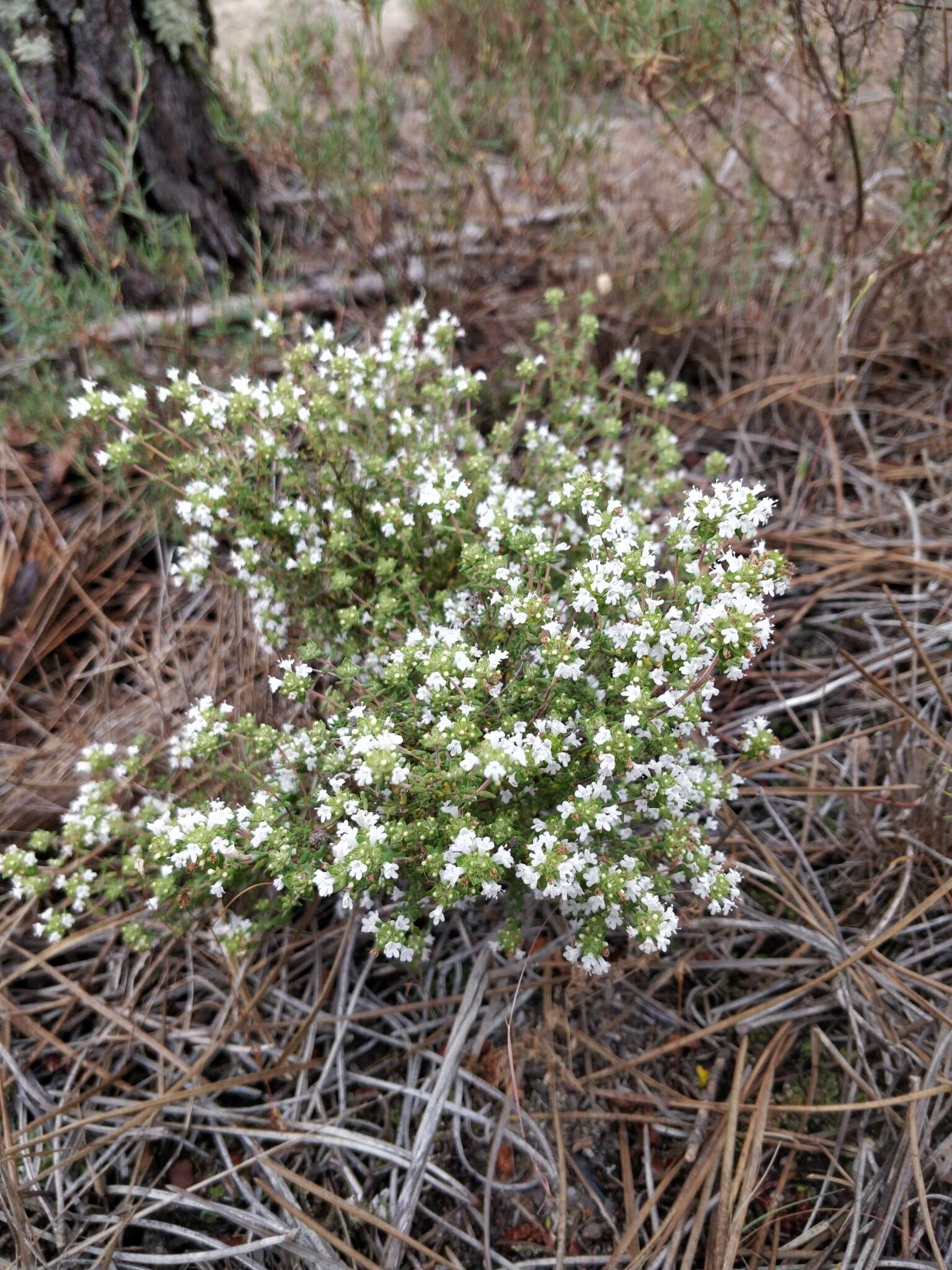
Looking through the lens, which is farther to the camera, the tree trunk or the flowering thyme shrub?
the tree trunk

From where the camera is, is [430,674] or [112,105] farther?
[112,105]

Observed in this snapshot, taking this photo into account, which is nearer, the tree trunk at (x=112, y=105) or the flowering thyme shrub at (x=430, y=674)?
the flowering thyme shrub at (x=430, y=674)

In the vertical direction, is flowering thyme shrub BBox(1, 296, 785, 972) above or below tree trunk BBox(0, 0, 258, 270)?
below

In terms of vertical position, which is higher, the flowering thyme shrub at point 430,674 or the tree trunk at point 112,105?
the tree trunk at point 112,105

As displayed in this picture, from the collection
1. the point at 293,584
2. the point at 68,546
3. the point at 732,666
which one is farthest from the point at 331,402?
the point at 68,546

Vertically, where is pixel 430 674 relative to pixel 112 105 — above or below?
below
